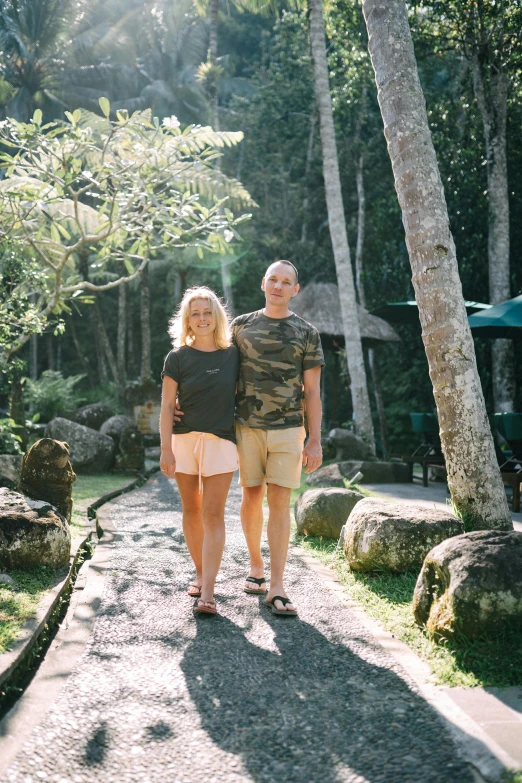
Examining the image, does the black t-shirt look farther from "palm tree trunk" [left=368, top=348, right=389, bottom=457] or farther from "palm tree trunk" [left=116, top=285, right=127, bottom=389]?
"palm tree trunk" [left=116, top=285, right=127, bottom=389]

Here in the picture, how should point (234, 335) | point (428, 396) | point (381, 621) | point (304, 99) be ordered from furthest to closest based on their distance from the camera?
point (304, 99) → point (428, 396) → point (234, 335) → point (381, 621)

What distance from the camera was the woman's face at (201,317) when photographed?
4320mm

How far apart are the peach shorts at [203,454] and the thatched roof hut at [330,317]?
12469 mm

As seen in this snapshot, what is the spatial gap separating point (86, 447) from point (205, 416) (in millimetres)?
9103

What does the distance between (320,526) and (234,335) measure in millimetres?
2694

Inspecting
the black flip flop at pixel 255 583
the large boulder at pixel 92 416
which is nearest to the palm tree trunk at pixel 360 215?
the large boulder at pixel 92 416

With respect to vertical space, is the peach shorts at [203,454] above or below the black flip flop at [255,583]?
above

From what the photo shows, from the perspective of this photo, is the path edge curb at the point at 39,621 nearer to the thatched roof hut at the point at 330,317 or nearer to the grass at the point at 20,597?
the grass at the point at 20,597

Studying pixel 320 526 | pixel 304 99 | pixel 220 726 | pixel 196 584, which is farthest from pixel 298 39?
pixel 220 726

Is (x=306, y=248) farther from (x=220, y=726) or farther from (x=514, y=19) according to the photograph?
(x=220, y=726)

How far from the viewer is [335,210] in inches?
546

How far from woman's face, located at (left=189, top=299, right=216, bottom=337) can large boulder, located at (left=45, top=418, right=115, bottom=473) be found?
8.96m

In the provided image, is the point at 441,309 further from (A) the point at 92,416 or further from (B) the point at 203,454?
(A) the point at 92,416

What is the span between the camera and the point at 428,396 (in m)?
18.5
